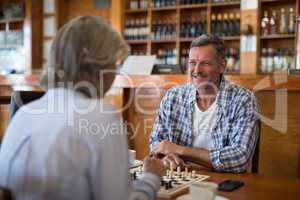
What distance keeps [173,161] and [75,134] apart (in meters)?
0.74

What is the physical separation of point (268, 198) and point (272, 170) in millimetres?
1411

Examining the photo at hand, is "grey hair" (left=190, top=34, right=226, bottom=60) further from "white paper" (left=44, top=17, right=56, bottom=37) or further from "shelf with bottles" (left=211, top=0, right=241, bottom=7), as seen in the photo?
"white paper" (left=44, top=17, right=56, bottom=37)

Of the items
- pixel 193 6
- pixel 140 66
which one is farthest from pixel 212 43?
pixel 193 6

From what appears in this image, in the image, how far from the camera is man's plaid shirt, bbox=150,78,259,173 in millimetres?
1632

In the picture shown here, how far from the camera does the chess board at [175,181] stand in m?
1.18

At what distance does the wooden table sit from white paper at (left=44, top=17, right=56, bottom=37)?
17.0ft

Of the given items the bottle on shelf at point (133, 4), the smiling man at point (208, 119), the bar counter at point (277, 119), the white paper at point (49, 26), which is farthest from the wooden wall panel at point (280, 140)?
the white paper at point (49, 26)

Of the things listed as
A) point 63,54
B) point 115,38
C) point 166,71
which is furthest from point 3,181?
point 166,71

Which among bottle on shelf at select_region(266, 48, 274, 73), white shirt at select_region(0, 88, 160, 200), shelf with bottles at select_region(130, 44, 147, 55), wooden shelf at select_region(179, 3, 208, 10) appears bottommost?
white shirt at select_region(0, 88, 160, 200)

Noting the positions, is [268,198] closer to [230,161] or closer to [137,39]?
[230,161]

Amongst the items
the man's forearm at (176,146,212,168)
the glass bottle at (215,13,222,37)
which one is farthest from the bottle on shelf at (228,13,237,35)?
the man's forearm at (176,146,212,168)

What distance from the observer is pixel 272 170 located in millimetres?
2496

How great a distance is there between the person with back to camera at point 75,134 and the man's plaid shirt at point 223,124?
701mm

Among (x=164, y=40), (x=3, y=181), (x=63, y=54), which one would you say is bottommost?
(x=3, y=181)
